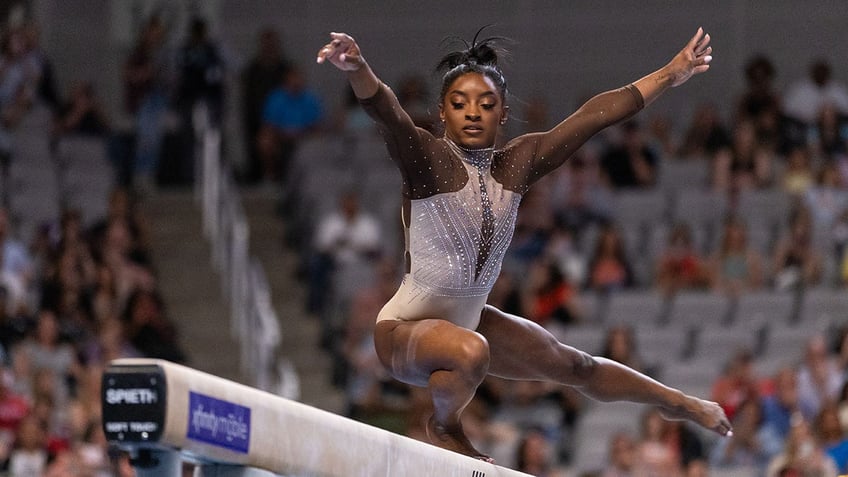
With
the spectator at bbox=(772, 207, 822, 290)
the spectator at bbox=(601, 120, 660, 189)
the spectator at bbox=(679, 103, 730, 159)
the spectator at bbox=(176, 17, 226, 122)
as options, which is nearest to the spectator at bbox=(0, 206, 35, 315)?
the spectator at bbox=(176, 17, 226, 122)

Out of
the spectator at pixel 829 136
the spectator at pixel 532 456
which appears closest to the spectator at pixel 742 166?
the spectator at pixel 829 136

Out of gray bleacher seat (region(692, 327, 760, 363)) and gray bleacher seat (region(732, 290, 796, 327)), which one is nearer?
gray bleacher seat (region(692, 327, 760, 363))

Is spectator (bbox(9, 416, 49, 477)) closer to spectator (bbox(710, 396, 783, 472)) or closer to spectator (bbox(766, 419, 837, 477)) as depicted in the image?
spectator (bbox(766, 419, 837, 477))

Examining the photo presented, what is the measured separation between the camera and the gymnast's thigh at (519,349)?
5.17 m

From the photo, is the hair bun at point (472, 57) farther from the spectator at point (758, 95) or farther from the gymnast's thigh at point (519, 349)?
the spectator at point (758, 95)

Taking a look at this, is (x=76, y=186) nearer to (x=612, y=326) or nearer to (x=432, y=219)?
(x=612, y=326)

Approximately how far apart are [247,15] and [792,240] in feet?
20.5

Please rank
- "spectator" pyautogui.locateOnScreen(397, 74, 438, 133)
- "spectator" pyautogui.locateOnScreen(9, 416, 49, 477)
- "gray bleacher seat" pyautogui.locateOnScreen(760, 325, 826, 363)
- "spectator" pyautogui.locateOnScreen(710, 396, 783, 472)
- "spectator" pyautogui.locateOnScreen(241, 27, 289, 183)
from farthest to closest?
1. "spectator" pyautogui.locateOnScreen(241, 27, 289, 183)
2. "spectator" pyautogui.locateOnScreen(397, 74, 438, 133)
3. "gray bleacher seat" pyautogui.locateOnScreen(760, 325, 826, 363)
4. "spectator" pyautogui.locateOnScreen(710, 396, 783, 472)
5. "spectator" pyautogui.locateOnScreen(9, 416, 49, 477)

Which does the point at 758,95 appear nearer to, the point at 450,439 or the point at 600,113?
the point at 600,113

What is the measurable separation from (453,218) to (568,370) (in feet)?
2.60

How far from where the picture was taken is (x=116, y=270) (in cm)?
1170

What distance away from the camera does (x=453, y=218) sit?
485cm

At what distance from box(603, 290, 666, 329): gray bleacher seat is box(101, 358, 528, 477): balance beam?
788 cm

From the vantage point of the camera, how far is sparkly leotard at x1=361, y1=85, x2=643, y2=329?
189 inches
